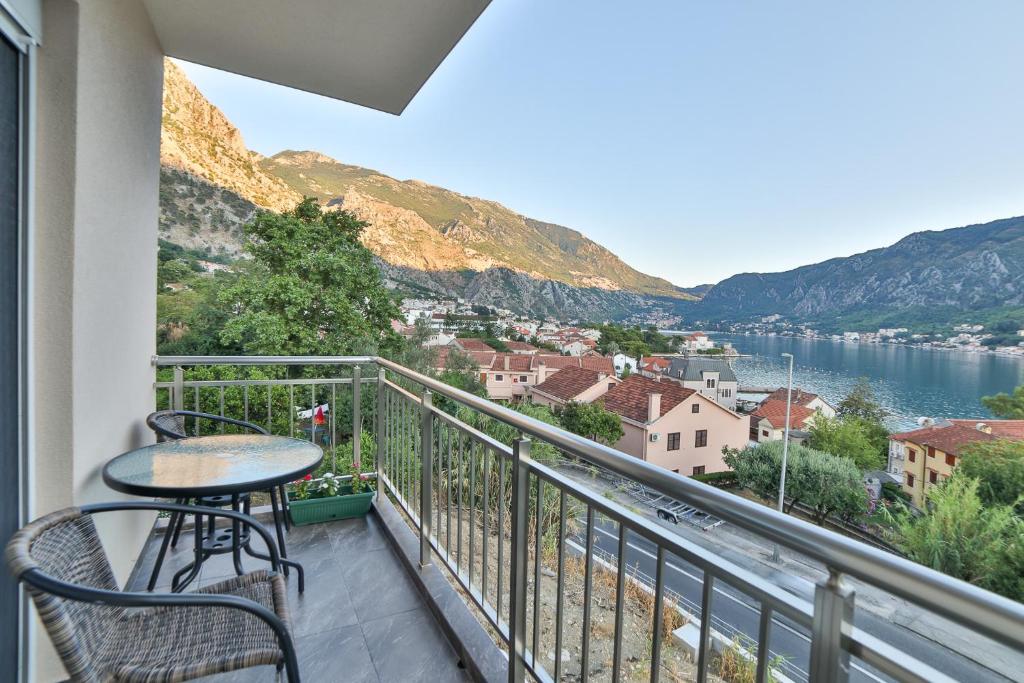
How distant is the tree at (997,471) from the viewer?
693 centimetres

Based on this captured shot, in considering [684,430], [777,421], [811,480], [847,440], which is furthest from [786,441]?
[777,421]

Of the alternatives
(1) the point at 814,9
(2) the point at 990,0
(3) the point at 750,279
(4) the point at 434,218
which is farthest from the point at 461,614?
(4) the point at 434,218

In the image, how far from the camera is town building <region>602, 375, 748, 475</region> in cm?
1076

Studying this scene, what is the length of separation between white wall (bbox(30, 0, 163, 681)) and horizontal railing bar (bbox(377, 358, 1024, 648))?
1.76 metres

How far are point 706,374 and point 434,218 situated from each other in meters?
17.4

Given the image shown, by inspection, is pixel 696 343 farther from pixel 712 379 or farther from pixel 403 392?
pixel 403 392

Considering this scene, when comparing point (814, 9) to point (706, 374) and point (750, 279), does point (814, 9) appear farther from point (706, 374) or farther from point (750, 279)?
point (706, 374)

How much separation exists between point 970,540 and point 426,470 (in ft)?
20.0

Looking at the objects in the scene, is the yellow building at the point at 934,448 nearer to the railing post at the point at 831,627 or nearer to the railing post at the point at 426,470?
the railing post at the point at 426,470

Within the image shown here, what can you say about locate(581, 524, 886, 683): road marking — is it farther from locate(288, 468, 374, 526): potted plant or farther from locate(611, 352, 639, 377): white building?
locate(611, 352, 639, 377): white building

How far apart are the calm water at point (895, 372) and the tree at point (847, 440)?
599mm

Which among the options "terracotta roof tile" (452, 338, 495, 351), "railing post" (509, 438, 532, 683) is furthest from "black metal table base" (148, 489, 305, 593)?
"terracotta roof tile" (452, 338, 495, 351)

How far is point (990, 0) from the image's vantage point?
1116 cm

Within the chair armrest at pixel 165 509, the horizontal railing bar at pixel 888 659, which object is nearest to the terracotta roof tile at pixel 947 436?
the horizontal railing bar at pixel 888 659
